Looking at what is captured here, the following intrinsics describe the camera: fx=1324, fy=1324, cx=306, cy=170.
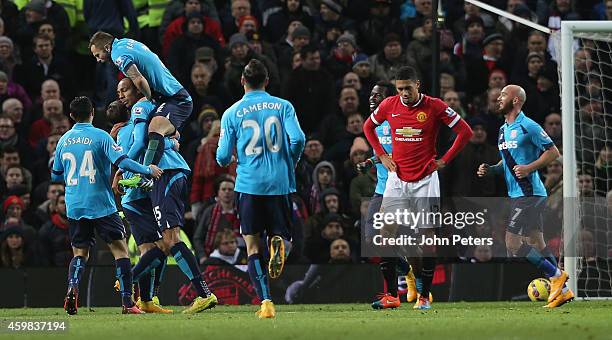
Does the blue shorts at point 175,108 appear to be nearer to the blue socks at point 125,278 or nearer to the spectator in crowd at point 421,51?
the blue socks at point 125,278

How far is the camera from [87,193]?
1177 cm

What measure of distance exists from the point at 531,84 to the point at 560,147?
1.24 meters

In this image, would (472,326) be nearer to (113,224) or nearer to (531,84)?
(113,224)

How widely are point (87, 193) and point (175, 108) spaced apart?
44.5 inches

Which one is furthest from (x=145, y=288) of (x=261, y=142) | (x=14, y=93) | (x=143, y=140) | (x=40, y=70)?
(x=40, y=70)

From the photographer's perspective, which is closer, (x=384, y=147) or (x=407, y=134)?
(x=407, y=134)

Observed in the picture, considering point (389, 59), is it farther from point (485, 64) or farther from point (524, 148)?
point (524, 148)

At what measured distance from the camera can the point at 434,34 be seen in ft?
49.7

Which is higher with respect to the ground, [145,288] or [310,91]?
[310,91]

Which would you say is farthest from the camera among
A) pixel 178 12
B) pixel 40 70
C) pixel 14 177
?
pixel 178 12

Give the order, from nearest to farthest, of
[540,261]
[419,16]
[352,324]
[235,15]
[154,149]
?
[352,324] → [154,149] → [540,261] → [235,15] → [419,16]

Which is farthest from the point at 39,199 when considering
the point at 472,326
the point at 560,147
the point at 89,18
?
the point at 472,326

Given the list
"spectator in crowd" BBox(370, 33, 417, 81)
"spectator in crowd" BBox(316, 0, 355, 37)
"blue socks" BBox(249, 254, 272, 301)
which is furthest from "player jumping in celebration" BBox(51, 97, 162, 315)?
"spectator in crowd" BBox(316, 0, 355, 37)

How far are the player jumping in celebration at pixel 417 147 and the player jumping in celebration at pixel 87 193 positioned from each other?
7.87 ft
